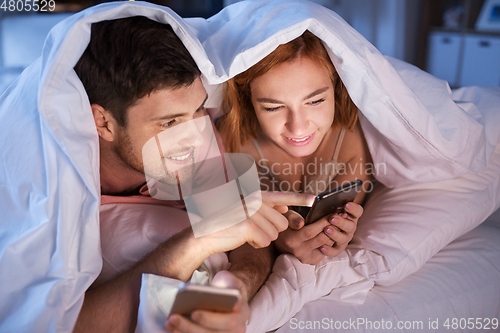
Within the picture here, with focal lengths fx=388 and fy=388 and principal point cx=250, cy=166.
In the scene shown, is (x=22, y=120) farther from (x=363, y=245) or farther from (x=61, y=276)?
(x=363, y=245)

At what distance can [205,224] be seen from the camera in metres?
0.82

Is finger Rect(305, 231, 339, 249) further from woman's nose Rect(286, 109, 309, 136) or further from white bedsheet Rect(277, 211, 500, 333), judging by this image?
woman's nose Rect(286, 109, 309, 136)

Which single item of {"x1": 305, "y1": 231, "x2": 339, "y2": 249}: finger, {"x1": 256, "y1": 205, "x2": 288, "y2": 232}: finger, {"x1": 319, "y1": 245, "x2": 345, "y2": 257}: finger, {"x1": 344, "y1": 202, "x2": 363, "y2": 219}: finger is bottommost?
{"x1": 319, "y1": 245, "x2": 345, "y2": 257}: finger

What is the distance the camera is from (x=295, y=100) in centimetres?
99

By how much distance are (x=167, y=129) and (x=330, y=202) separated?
0.42 metres

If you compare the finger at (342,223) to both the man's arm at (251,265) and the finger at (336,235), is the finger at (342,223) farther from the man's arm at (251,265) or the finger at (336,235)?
the man's arm at (251,265)

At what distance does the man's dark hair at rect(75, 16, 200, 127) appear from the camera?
2.79 ft

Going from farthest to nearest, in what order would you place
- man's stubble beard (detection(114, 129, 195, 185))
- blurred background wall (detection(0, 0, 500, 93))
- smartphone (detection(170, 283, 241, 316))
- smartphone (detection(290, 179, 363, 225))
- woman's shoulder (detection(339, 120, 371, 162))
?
blurred background wall (detection(0, 0, 500, 93)) → woman's shoulder (detection(339, 120, 371, 162)) → man's stubble beard (detection(114, 129, 195, 185)) → smartphone (detection(290, 179, 363, 225)) → smartphone (detection(170, 283, 241, 316))

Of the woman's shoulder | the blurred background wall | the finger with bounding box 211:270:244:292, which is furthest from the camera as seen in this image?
the blurred background wall

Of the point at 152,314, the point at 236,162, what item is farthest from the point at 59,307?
the point at 236,162

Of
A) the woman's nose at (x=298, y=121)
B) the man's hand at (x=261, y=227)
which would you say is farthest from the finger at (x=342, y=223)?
the woman's nose at (x=298, y=121)

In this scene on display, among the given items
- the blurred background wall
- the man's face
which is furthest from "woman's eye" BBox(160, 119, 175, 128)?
the blurred background wall

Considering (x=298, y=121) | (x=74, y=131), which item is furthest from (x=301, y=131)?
(x=74, y=131)

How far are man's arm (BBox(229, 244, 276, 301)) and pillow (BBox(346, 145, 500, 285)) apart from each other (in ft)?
0.69
